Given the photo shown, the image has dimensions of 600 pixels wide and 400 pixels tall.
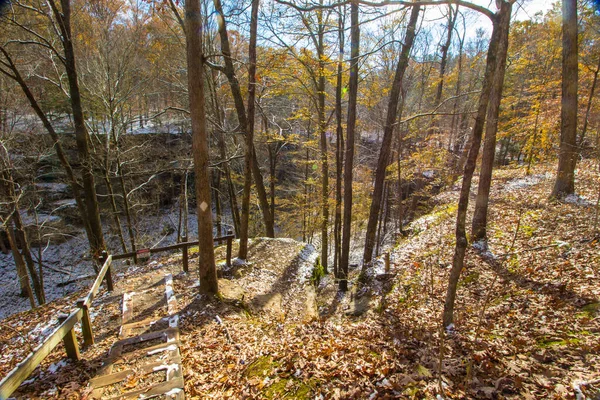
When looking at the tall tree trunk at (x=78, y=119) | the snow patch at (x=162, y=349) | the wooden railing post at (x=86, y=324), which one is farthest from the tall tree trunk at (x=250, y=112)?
the tall tree trunk at (x=78, y=119)

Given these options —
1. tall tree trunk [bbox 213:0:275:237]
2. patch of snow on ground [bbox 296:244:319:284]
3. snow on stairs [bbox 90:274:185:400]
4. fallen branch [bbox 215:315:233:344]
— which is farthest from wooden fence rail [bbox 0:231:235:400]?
patch of snow on ground [bbox 296:244:319:284]

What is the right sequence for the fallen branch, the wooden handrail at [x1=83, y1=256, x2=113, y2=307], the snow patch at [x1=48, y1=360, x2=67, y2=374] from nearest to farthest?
the snow patch at [x1=48, y1=360, x2=67, y2=374], the wooden handrail at [x1=83, y1=256, x2=113, y2=307], the fallen branch

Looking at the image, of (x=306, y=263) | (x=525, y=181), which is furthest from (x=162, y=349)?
(x=525, y=181)

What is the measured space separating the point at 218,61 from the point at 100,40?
15.6ft

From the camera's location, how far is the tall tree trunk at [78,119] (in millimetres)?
8625

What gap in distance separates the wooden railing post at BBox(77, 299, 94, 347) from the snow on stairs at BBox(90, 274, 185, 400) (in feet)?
1.59

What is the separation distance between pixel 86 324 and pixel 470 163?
6978 mm

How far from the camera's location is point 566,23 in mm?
8141

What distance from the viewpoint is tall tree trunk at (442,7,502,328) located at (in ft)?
13.6

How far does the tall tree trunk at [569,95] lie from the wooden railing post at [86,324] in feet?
39.9

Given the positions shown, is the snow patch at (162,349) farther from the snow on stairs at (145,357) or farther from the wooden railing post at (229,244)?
the wooden railing post at (229,244)

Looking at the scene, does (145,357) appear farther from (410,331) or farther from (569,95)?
(569,95)

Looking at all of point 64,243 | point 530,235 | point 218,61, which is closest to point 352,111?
point 530,235

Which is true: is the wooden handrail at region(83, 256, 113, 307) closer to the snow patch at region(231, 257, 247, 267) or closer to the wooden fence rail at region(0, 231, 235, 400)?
the wooden fence rail at region(0, 231, 235, 400)
